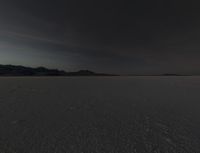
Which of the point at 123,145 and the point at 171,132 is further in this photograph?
the point at 171,132

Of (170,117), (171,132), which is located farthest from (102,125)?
(170,117)

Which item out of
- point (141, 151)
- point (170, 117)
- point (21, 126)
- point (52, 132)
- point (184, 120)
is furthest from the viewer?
point (170, 117)

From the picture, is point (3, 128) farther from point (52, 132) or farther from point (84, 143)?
point (84, 143)

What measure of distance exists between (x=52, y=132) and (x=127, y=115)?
233cm

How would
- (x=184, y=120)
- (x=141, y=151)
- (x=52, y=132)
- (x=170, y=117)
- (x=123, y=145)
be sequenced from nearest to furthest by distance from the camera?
(x=141, y=151)
(x=123, y=145)
(x=52, y=132)
(x=184, y=120)
(x=170, y=117)

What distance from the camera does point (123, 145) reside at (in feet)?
7.41

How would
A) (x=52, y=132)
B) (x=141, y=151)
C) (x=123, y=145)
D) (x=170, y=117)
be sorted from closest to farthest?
(x=141, y=151) → (x=123, y=145) → (x=52, y=132) → (x=170, y=117)

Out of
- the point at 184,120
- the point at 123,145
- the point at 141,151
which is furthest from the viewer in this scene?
the point at 184,120

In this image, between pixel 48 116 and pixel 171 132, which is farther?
pixel 48 116

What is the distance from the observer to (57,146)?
218 centimetres

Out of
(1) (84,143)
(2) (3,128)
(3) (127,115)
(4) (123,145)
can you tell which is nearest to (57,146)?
(1) (84,143)

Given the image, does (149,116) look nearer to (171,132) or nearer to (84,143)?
(171,132)

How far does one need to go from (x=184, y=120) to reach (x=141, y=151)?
2.27 m

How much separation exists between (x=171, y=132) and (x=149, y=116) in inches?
42.1
